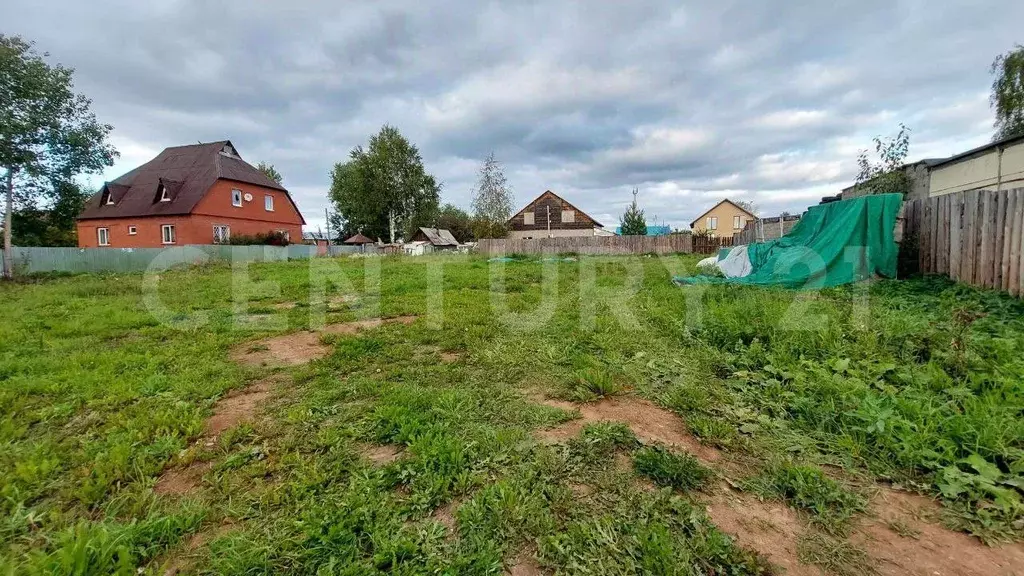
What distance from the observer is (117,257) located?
15.4m

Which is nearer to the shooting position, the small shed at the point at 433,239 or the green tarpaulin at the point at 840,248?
the green tarpaulin at the point at 840,248

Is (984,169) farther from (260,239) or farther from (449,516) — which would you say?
(260,239)

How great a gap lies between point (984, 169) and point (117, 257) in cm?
2715

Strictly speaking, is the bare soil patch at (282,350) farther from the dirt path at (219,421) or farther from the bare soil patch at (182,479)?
the bare soil patch at (182,479)

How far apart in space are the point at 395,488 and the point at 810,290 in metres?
6.87

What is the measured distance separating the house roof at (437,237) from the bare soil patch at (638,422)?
36.3 metres

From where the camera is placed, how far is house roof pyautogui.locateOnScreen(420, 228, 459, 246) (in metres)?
38.0

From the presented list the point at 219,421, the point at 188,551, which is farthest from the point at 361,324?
the point at 188,551

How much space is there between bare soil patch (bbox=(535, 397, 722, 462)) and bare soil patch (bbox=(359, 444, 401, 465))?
0.85 m

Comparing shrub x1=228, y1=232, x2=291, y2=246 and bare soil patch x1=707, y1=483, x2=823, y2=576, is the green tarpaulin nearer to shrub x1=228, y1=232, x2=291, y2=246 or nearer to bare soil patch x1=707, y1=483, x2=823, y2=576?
bare soil patch x1=707, y1=483, x2=823, y2=576

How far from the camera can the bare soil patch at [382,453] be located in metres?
2.14

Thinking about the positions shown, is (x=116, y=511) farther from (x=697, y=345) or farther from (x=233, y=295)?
(x=233, y=295)

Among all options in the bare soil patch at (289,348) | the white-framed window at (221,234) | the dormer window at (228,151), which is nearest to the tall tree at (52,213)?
the white-framed window at (221,234)

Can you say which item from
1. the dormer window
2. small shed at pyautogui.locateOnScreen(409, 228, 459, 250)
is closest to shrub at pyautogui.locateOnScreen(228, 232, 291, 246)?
the dormer window
